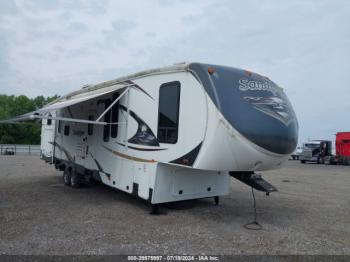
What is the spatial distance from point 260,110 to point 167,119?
5.82ft

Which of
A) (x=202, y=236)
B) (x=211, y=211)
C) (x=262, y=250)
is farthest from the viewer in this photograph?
(x=211, y=211)

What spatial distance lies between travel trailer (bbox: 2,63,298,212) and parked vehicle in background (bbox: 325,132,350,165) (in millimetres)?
24930

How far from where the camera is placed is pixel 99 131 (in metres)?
9.05

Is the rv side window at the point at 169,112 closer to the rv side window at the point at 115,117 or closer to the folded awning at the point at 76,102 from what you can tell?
the folded awning at the point at 76,102

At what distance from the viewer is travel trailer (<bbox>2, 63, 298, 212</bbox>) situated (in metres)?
5.88

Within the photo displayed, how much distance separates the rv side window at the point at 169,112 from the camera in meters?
6.49

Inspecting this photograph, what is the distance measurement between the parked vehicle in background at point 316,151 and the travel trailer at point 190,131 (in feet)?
79.3

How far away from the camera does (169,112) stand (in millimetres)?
6637

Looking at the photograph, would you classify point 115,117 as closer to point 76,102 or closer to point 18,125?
point 76,102

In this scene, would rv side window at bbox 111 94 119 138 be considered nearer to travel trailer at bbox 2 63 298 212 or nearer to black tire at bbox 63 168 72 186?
travel trailer at bbox 2 63 298 212

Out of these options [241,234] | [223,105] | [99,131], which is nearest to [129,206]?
[99,131]

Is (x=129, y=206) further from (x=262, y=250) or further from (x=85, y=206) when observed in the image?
(x=262, y=250)

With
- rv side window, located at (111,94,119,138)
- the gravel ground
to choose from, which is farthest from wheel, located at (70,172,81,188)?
rv side window, located at (111,94,119,138)

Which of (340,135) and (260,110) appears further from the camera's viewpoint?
(340,135)
